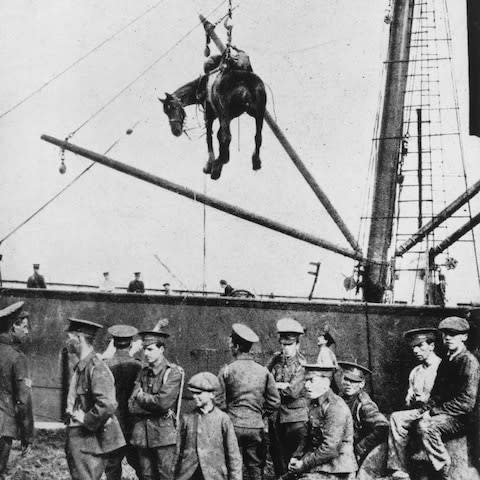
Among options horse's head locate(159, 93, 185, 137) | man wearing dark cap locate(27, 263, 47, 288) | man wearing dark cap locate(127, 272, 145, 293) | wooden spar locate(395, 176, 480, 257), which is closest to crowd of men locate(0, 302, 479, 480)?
wooden spar locate(395, 176, 480, 257)

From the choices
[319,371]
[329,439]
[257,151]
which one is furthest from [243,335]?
[257,151]

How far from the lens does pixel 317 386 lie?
16.6 ft

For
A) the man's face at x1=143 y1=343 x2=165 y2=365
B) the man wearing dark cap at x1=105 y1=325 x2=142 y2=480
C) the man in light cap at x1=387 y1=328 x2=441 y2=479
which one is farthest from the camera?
the man wearing dark cap at x1=105 y1=325 x2=142 y2=480

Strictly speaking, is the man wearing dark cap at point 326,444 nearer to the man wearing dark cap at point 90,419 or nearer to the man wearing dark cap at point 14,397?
the man wearing dark cap at point 90,419

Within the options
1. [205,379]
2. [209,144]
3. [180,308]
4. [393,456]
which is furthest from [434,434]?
[209,144]

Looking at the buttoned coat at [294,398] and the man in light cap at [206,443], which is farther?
the buttoned coat at [294,398]

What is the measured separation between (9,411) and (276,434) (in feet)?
8.33

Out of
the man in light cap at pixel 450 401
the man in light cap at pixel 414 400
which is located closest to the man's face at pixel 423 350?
the man in light cap at pixel 414 400

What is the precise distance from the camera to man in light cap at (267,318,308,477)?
6645 millimetres

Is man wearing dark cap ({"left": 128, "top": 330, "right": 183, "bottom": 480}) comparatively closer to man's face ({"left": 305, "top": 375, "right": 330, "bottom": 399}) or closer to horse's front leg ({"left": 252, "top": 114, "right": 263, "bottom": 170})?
man's face ({"left": 305, "top": 375, "right": 330, "bottom": 399})

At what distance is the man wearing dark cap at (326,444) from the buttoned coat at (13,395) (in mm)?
2447

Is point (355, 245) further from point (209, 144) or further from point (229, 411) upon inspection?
point (229, 411)

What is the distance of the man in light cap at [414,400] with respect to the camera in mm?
6051

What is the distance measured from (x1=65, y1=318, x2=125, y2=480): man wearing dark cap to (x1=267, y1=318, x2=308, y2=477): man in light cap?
1823 mm
